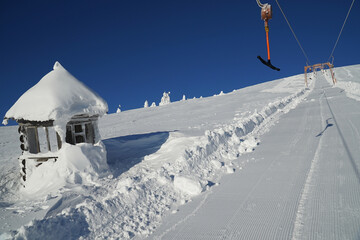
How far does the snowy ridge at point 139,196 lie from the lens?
3998 millimetres

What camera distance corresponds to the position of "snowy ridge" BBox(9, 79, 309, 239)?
4.00 metres

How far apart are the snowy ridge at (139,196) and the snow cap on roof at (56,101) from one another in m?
2.57

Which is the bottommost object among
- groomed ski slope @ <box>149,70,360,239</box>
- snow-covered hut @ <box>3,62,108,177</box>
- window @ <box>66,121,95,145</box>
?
groomed ski slope @ <box>149,70,360,239</box>

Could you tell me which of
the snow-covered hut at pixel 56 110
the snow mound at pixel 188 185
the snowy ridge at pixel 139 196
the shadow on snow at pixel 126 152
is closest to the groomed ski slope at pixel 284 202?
the snow mound at pixel 188 185

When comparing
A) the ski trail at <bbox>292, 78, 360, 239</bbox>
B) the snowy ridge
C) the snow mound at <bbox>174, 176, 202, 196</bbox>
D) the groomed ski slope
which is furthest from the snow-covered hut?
the ski trail at <bbox>292, 78, 360, 239</bbox>

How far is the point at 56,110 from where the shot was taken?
7.09 meters

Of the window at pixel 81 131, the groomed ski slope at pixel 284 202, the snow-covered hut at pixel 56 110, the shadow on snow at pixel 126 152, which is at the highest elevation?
the snow-covered hut at pixel 56 110

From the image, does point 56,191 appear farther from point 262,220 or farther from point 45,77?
point 262,220

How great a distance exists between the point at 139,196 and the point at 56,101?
4.41 m

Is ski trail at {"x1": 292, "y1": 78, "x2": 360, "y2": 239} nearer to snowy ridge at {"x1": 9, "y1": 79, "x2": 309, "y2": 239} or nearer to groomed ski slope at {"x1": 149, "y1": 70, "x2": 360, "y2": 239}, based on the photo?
groomed ski slope at {"x1": 149, "y1": 70, "x2": 360, "y2": 239}

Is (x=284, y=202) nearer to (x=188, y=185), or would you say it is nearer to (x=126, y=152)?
(x=188, y=185)

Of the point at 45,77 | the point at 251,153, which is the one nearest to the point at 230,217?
the point at 251,153

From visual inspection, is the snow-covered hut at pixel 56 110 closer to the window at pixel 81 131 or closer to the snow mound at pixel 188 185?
the window at pixel 81 131

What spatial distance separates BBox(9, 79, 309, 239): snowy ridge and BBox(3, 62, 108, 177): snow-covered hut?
7.88ft
